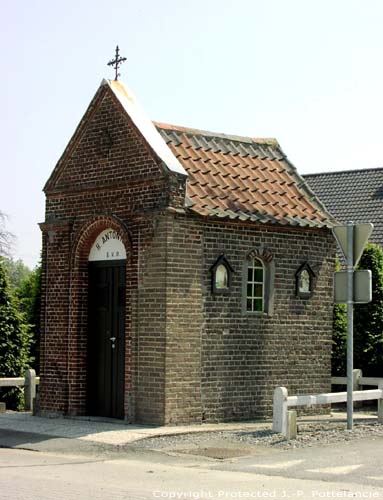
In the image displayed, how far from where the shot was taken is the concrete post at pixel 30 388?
19.9 meters

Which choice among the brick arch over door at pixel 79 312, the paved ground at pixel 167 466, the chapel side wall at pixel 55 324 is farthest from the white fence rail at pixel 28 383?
the paved ground at pixel 167 466

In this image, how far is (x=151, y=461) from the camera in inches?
528

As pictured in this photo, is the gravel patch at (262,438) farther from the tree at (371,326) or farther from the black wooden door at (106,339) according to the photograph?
the tree at (371,326)

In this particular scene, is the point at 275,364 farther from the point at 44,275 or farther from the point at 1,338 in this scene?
the point at 1,338

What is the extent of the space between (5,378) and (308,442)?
8.28m

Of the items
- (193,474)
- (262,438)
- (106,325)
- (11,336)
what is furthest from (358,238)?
(11,336)

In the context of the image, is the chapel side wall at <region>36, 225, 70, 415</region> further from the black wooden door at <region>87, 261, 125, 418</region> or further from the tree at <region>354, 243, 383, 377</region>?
the tree at <region>354, 243, 383, 377</region>

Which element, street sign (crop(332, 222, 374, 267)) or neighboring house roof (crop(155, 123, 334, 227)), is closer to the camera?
street sign (crop(332, 222, 374, 267))

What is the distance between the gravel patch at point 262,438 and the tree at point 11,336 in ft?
23.6

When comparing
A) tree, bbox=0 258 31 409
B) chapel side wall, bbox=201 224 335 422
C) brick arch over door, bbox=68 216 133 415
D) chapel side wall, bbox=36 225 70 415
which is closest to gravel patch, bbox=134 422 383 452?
chapel side wall, bbox=201 224 335 422

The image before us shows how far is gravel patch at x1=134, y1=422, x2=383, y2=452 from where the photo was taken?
1466 centimetres

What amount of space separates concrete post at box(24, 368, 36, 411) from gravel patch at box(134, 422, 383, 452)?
522 centimetres

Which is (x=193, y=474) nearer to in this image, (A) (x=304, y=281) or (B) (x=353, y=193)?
(A) (x=304, y=281)

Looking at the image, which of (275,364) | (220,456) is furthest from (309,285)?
(220,456)
